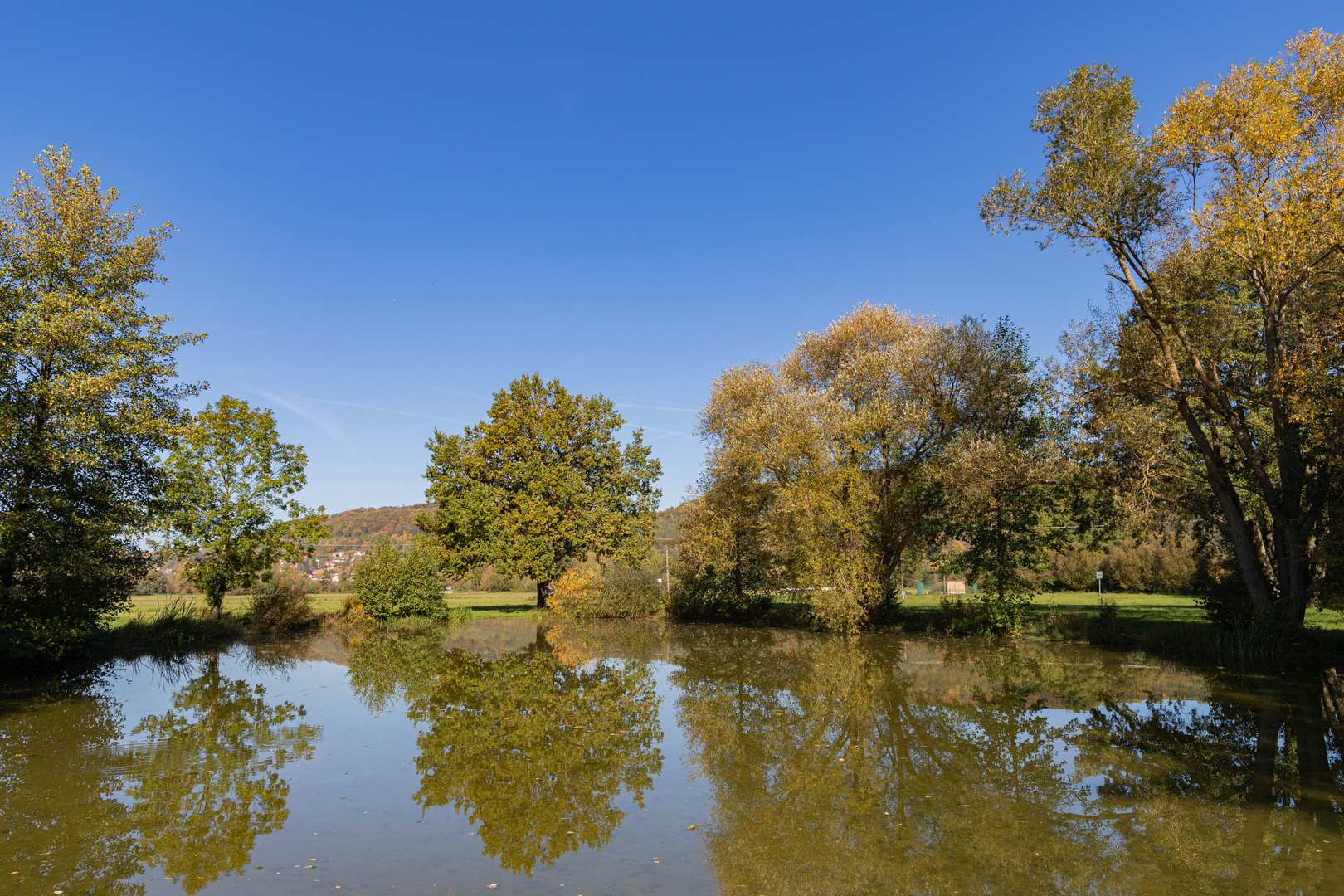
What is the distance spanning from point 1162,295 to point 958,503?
7.77 metres

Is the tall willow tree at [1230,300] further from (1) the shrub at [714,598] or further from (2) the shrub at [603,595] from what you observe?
(2) the shrub at [603,595]

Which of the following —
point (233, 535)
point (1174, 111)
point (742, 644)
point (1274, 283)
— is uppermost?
point (1174, 111)

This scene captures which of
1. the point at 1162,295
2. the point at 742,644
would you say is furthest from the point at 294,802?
the point at 1162,295

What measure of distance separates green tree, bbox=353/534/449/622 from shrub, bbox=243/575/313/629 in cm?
205

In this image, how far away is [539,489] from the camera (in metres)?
35.9

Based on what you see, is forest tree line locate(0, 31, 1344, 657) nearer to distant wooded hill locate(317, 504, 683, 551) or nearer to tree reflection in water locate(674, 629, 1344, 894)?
tree reflection in water locate(674, 629, 1344, 894)

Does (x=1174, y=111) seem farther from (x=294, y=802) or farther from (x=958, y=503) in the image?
(x=294, y=802)

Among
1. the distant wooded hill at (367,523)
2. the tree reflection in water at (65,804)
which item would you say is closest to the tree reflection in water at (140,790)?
the tree reflection in water at (65,804)

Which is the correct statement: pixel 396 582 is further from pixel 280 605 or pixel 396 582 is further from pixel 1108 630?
pixel 1108 630

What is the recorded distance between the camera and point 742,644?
21469 millimetres

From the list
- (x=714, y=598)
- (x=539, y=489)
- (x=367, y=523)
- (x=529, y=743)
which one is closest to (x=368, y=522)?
(x=367, y=523)

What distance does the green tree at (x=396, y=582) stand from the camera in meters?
27.7

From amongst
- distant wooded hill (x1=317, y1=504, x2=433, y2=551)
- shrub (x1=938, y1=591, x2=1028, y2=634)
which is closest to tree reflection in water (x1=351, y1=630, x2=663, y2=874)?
shrub (x1=938, y1=591, x2=1028, y2=634)

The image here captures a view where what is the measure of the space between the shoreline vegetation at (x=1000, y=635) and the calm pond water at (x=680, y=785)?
2.00m
